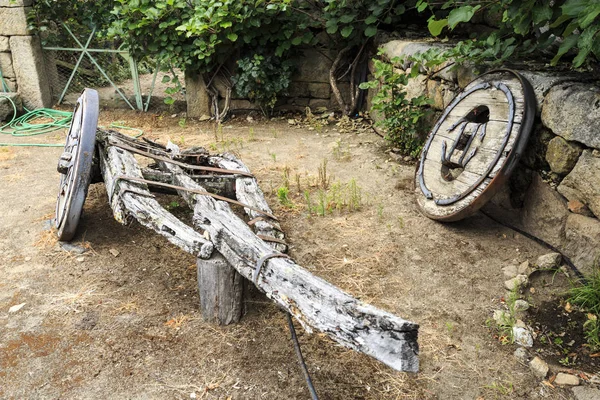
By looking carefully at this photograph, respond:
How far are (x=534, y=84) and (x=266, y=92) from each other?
3513 millimetres

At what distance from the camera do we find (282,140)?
16.9ft

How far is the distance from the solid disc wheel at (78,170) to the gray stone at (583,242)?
2.66m

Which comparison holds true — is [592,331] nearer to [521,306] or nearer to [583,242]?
[521,306]

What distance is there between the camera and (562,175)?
2.61m

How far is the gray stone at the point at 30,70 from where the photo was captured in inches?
243

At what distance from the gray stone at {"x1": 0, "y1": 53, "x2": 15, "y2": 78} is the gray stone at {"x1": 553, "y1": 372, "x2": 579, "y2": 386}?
699 cm

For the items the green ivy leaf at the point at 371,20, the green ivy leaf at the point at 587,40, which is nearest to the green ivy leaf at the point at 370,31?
the green ivy leaf at the point at 371,20

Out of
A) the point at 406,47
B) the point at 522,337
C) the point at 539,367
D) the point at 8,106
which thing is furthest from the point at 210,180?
the point at 8,106

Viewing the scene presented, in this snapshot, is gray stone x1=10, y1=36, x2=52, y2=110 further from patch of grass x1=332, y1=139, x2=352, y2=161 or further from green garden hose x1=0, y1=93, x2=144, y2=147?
patch of grass x1=332, y1=139, x2=352, y2=161

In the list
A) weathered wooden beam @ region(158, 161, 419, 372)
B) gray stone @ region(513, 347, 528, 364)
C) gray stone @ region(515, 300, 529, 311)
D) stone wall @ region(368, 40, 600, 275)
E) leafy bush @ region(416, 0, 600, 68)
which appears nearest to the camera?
weathered wooden beam @ region(158, 161, 419, 372)

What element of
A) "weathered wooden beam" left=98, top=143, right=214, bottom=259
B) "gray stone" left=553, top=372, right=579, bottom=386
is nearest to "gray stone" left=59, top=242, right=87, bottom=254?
"weathered wooden beam" left=98, top=143, right=214, bottom=259

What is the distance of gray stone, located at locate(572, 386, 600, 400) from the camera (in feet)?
5.96

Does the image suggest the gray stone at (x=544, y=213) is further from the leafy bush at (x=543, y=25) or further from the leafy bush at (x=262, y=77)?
the leafy bush at (x=262, y=77)

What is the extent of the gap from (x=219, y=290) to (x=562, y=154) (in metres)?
1.95
